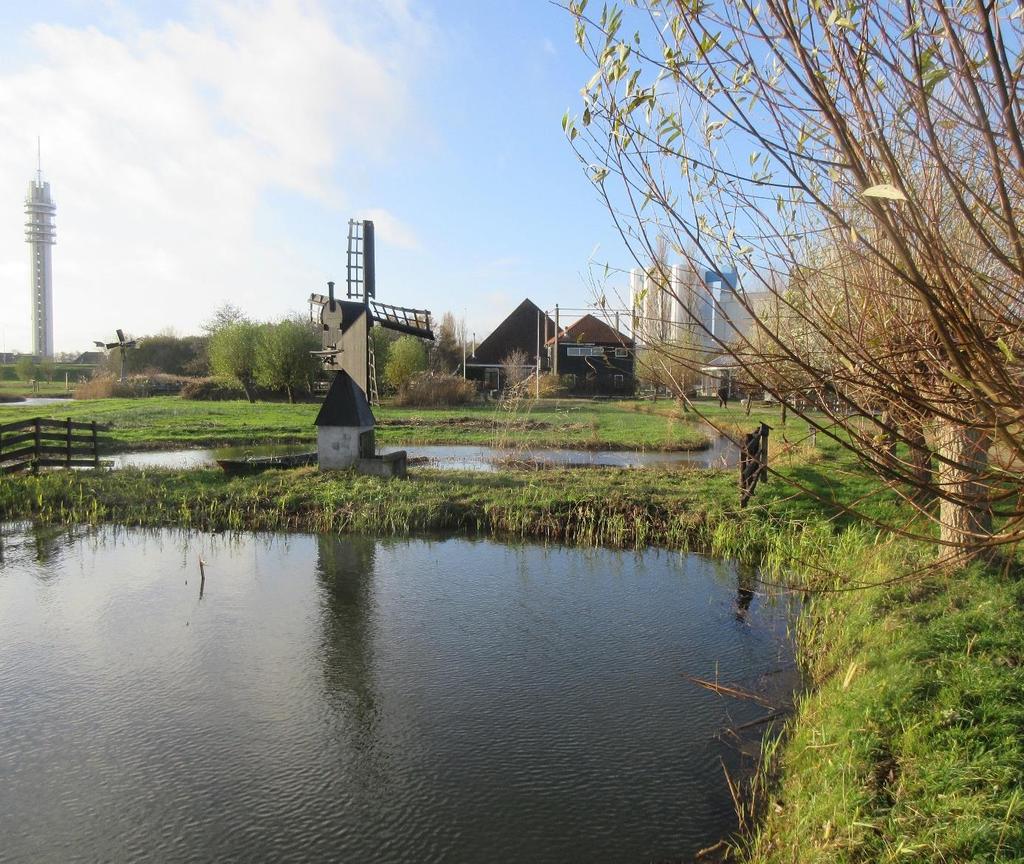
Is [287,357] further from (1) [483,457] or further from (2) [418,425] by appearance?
(1) [483,457]

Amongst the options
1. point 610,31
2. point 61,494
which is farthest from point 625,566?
point 61,494

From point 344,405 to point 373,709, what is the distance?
10390 millimetres

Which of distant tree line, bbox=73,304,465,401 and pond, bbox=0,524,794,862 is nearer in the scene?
pond, bbox=0,524,794,862

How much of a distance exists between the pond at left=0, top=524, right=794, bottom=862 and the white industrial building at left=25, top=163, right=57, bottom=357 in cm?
11036

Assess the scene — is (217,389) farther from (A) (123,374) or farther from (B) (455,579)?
(B) (455,579)

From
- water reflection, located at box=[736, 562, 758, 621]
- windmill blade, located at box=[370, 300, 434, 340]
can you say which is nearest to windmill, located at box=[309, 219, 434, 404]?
windmill blade, located at box=[370, 300, 434, 340]

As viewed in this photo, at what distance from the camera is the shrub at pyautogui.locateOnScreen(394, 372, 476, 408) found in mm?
40000

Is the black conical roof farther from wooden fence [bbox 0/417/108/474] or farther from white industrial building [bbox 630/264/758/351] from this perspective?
white industrial building [bbox 630/264/758/351]

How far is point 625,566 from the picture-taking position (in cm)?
1066

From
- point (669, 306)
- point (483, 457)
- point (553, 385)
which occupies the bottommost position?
point (483, 457)

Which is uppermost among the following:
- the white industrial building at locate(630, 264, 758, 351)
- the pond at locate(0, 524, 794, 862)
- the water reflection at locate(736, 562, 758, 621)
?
the white industrial building at locate(630, 264, 758, 351)

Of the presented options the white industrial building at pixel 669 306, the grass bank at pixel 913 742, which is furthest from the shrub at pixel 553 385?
the white industrial building at pixel 669 306

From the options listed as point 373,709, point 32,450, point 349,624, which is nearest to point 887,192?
point 373,709

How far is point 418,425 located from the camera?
30297 millimetres
